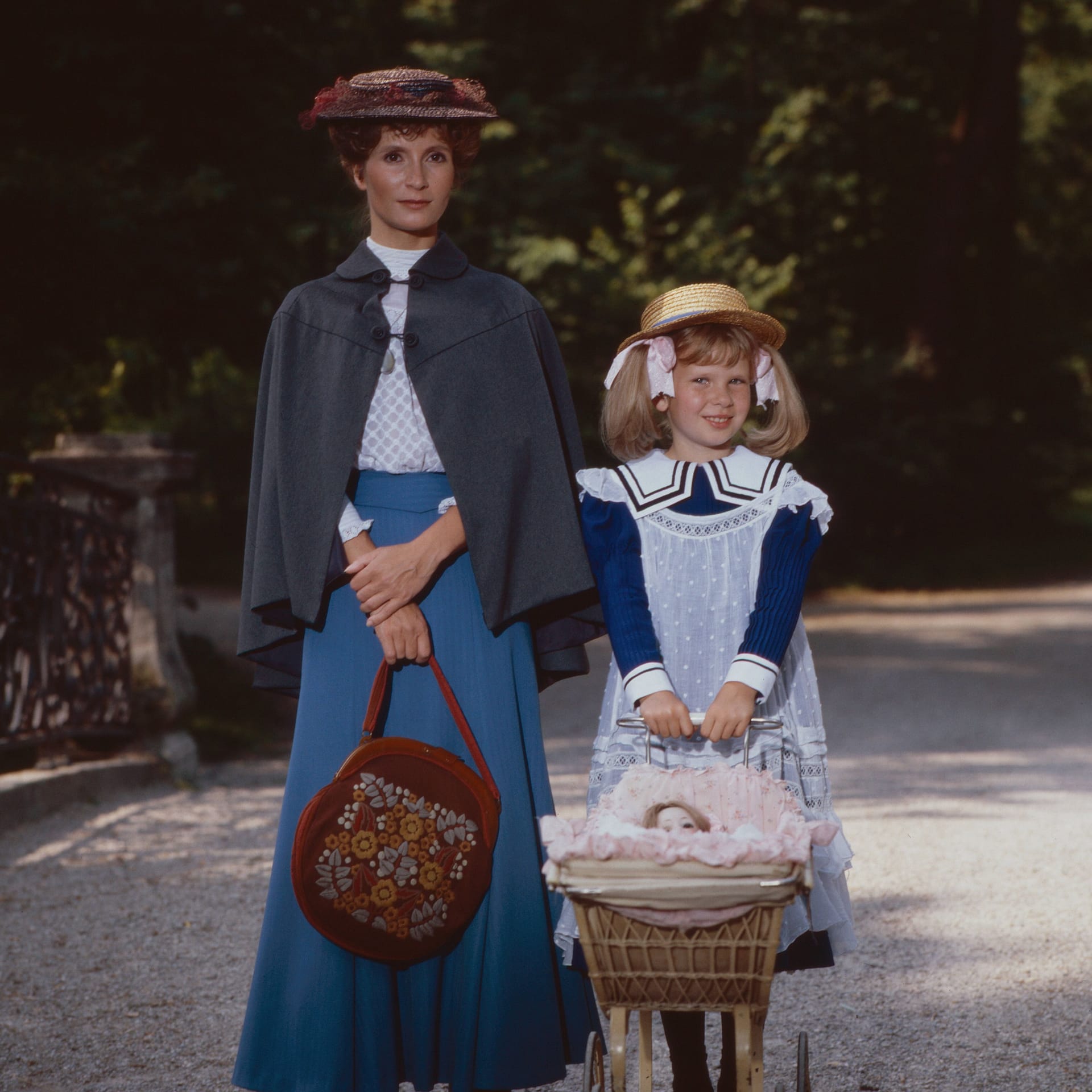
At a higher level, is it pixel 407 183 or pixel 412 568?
pixel 407 183

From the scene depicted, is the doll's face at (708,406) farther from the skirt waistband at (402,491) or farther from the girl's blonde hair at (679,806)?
the girl's blonde hair at (679,806)

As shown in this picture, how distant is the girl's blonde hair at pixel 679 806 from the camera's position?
2277 millimetres

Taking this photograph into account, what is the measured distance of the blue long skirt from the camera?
2.75m

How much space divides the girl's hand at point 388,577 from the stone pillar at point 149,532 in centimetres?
482

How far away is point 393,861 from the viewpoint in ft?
8.65

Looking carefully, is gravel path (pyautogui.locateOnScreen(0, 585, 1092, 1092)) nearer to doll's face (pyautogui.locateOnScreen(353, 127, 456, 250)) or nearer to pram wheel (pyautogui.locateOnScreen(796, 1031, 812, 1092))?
pram wheel (pyautogui.locateOnScreen(796, 1031, 812, 1092))

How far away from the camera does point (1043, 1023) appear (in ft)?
11.8

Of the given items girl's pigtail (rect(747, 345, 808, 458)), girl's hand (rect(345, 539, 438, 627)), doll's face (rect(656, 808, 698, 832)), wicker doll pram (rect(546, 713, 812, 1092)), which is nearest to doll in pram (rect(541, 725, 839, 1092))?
wicker doll pram (rect(546, 713, 812, 1092))

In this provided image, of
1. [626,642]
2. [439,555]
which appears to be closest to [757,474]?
[626,642]

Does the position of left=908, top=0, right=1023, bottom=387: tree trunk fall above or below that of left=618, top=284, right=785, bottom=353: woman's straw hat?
above

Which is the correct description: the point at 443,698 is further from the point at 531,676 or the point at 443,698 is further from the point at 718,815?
the point at 718,815

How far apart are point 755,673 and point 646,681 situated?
0.19 metres

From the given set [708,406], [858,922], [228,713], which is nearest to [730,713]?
[708,406]

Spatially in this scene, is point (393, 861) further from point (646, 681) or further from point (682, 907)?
point (682, 907)
